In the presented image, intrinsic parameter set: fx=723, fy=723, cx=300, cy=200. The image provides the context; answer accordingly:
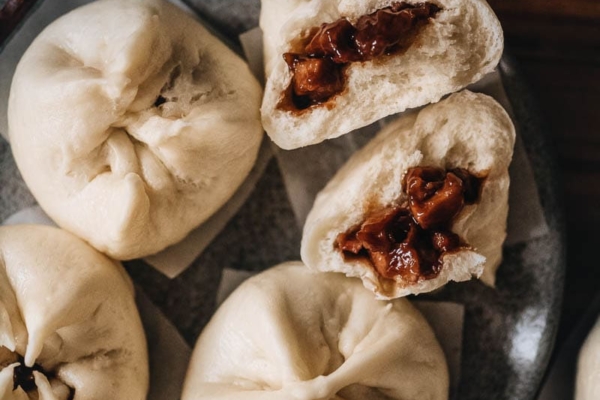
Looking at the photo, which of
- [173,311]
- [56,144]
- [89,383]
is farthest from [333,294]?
[56,144]

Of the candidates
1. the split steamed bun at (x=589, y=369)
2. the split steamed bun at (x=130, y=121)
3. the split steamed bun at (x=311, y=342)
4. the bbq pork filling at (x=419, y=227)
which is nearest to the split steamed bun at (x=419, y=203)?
the bbq pork filling at (x=419, y=227)

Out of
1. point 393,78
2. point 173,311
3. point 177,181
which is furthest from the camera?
point 173,311

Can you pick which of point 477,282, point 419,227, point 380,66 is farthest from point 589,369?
point 380,66

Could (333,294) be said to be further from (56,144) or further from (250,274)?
(56,144)

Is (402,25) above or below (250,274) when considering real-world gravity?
above

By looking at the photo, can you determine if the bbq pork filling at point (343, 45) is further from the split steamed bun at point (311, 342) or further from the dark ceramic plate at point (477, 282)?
the split steamed bun at point (311, 342)

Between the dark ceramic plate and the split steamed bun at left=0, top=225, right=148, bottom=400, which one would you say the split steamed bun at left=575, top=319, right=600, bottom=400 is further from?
the split steamed bun at left=0, top=225, right=148, bottom=400

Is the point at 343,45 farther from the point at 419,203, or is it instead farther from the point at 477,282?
the point at 477,282
